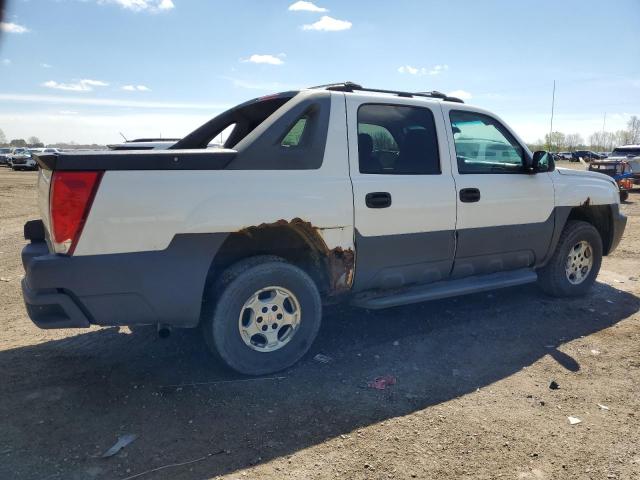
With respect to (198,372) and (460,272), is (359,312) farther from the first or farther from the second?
(198,372)

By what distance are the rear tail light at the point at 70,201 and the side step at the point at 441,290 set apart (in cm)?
215

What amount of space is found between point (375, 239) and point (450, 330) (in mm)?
1354

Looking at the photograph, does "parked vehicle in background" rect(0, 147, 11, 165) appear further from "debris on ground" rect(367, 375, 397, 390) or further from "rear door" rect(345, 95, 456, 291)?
"debris on ground" rect(367, 375, 397, 390)

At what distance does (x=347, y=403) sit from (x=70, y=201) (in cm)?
213

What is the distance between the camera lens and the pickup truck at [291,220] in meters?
3.01

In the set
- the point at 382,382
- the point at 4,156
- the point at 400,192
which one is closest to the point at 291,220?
the point at 400,192

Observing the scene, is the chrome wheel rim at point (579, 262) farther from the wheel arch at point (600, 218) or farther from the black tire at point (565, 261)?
the wheel arch at point (600, 218)

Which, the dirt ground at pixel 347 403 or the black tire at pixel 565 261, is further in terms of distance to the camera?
the black tire at pixel 565 261

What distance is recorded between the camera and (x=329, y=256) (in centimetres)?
376

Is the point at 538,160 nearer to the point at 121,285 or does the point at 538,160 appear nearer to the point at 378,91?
the point at 378,91

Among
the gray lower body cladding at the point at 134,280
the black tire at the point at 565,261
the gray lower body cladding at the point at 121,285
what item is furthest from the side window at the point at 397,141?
the black tire at the point at 565,261

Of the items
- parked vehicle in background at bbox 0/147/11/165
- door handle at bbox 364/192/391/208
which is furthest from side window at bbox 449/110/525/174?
parked vehicle in background at bbox 0/147/11/165

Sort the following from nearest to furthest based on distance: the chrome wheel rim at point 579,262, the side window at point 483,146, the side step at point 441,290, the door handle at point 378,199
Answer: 1. the door handle at point 378,199
2. the side step at point 441,290
3. the side window at point 483,146
4. the chrome wheel rim at point 579,262

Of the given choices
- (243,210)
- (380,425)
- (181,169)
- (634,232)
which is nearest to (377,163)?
(243,210)
